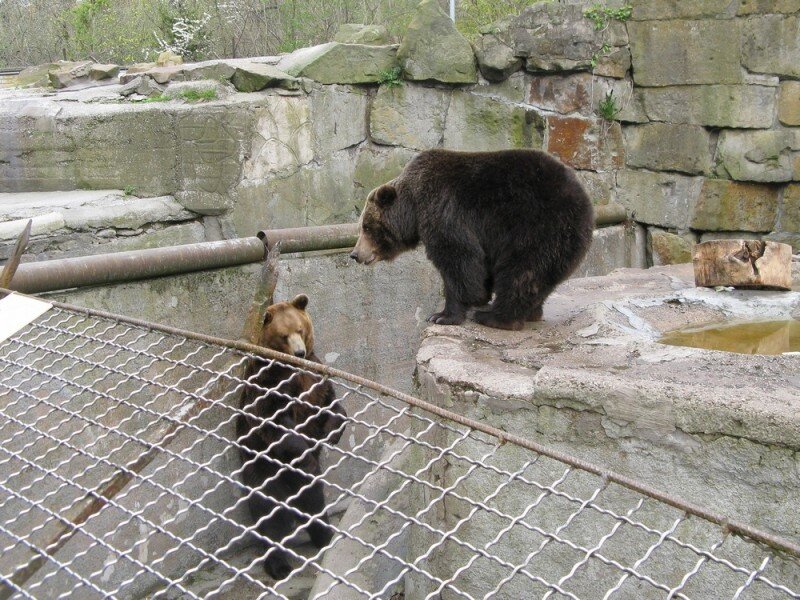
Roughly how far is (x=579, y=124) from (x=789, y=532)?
4.60 meters

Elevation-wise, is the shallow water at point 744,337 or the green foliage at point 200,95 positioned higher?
the green foliage at point 200,95

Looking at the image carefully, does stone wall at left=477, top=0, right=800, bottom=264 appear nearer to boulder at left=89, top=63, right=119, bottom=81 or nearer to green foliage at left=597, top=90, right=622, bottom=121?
green foliage at left=597, top=90, right=622, bottom=121

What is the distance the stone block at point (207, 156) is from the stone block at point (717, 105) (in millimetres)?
3411

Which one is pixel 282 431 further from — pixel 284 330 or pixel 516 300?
pixel 516 300

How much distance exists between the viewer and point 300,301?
4828 mm

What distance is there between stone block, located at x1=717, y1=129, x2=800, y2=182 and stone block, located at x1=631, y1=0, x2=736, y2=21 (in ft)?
2.96

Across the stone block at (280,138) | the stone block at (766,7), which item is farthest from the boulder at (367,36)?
the stone block at (766,7)

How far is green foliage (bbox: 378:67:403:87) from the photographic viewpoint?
6.33 m

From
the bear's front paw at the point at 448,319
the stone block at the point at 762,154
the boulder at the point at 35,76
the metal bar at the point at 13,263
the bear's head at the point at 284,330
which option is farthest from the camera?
the boulder at the point at 35,76

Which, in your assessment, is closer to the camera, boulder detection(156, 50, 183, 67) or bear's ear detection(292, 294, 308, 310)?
bear's ear detection(292, 294, 308, 310)

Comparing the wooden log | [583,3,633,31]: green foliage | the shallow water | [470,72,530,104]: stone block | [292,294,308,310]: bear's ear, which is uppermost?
[583,3,633,31]: green foliage

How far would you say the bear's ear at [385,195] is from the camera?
5.00 metres

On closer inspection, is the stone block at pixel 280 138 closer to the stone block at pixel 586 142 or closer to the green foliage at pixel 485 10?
the stone block at pixel 586 142

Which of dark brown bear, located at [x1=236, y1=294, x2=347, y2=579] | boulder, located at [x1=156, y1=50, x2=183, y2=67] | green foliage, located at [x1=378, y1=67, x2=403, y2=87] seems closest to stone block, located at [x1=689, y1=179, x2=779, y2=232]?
green foliage, located at [x1=378, y1=67, x2=403, y2=87]
